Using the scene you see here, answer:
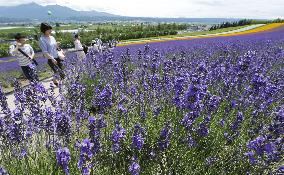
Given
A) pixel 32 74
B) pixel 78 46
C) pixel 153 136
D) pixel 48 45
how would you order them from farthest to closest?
pixel 78 46 → pixel 48 45 → pixel 32 74 → pixel 153 136

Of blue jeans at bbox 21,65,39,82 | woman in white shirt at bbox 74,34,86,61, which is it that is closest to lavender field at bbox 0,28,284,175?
blue jeans at bbox 21,65,39,82

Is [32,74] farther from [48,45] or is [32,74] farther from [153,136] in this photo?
[48,45]

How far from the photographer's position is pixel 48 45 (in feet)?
26.7

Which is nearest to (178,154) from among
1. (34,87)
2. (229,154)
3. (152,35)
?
(229,154)

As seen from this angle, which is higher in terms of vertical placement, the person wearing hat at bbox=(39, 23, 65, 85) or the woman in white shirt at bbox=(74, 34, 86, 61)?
the person wearing hat at bbox=(39, 23, 65, 85)

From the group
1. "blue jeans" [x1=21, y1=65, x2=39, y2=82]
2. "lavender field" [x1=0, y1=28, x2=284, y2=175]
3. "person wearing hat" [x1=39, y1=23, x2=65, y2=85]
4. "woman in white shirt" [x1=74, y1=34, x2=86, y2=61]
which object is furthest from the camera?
"woman in white shirt" [x1=74, y1=34, x2=86, y2=61]

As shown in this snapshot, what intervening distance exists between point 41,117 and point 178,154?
166 cm

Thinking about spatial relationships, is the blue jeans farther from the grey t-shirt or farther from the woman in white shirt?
the woman in white shirt

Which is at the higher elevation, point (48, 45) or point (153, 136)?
point (48, 45)

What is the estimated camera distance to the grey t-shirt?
797 centimetres

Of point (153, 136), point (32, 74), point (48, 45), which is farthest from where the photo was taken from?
point (48, 45)

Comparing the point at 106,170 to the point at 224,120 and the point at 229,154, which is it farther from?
the point at 224,120

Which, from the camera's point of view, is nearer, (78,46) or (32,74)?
(32,74)

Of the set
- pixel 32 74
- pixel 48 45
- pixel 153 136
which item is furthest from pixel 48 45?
pixel 153 136
